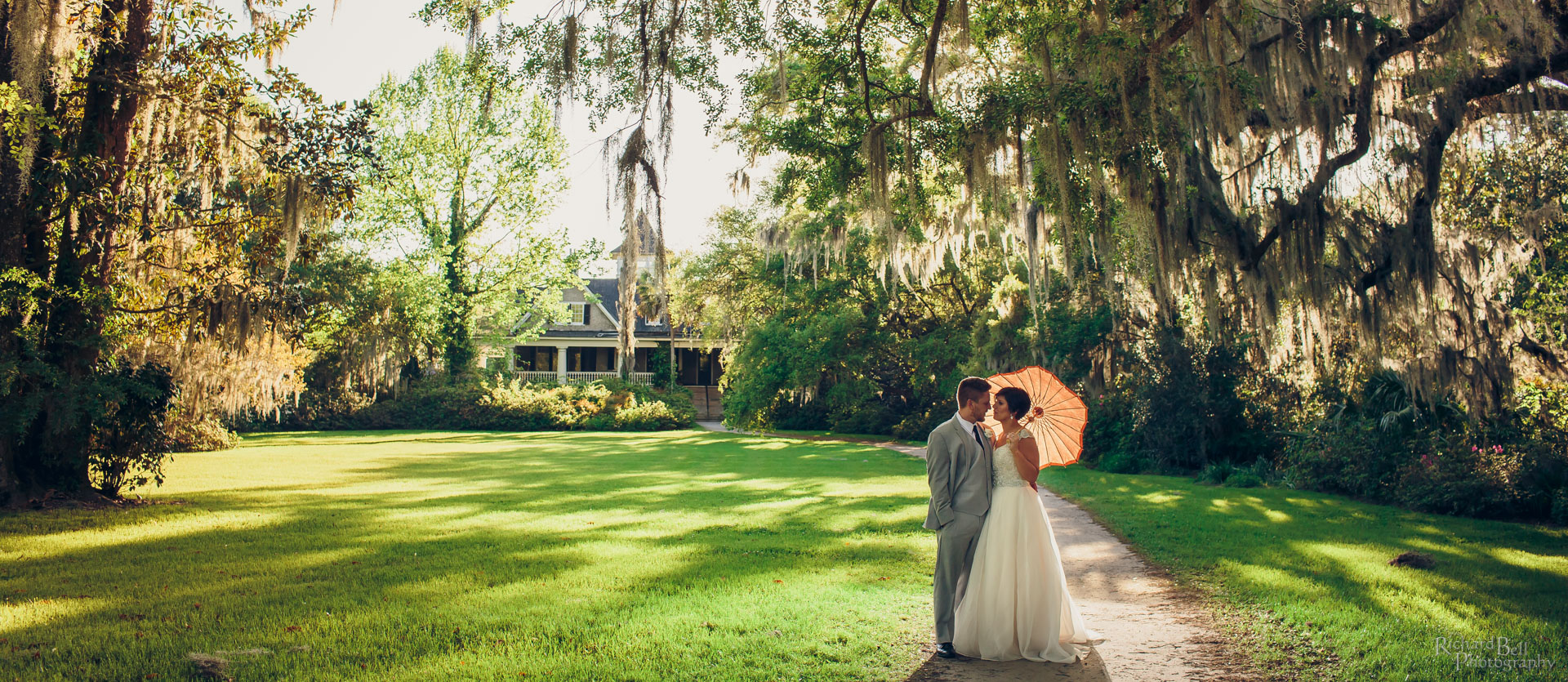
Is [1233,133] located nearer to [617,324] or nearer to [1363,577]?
[1363,577]

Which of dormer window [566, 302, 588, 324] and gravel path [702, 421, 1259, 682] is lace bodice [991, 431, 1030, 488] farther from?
dormer window [566, 302, 588, 324]

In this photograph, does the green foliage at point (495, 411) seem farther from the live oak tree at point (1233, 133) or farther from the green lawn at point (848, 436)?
the live oak tree at point (1233, 133)

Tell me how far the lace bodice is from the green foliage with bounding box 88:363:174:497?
916 centimetres

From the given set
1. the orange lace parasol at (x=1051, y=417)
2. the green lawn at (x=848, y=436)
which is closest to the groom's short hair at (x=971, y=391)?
the orange lace parasol at (x=1051, y=417)

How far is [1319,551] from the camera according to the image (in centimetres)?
771

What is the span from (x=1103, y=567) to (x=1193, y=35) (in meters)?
4.84

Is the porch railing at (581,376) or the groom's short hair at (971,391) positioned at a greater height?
the porch railing at (581,376)

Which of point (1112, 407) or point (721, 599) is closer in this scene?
point (721, 599)

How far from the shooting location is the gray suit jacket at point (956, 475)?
15.6 feet

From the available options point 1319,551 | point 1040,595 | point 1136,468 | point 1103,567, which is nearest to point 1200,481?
point 1136,468

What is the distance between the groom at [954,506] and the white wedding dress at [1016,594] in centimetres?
7

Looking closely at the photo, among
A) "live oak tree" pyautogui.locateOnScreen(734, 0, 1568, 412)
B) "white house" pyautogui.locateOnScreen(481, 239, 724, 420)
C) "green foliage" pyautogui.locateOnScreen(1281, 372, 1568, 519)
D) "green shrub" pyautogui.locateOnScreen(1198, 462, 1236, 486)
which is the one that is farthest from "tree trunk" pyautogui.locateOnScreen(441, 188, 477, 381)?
"green foliage" pyautogui.locateOnScreen(1281, 372, 1568, 519)

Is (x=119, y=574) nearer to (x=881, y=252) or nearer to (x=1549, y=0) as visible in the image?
(x=1549, y=0)

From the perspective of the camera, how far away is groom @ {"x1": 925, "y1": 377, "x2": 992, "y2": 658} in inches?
187
